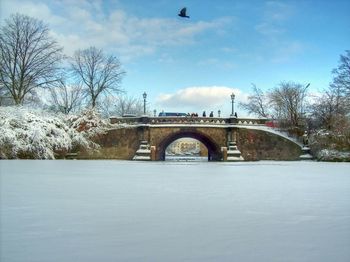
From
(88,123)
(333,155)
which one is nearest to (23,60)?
(88,123)

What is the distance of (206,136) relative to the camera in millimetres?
35000

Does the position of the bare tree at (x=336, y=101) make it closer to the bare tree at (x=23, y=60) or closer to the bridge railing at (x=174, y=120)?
the bridge railing at (x=174, y=120)

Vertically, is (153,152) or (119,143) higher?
(119,143)

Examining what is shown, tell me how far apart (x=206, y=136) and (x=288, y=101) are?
15.3 metres

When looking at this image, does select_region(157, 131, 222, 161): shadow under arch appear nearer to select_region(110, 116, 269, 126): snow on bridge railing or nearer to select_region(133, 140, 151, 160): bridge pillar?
select_region(110, 116, 269, 126): snow on bridge railing

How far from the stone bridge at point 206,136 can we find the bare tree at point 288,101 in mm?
6105

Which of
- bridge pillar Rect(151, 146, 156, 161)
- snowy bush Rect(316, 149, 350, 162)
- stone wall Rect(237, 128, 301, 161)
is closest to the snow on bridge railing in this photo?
stone wall Rect(237, 128, 301, 161)

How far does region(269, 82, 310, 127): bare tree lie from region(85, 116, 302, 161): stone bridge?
20.0ft

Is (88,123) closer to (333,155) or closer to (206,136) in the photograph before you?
(206,136)

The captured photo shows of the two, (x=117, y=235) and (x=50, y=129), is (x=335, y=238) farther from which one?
(x=50, y=129)

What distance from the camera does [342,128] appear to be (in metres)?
29.1

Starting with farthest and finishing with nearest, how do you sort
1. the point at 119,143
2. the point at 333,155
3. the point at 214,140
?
the point at 214,140, the point at 119,143, the point at 333,155

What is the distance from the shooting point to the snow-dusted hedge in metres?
24.2

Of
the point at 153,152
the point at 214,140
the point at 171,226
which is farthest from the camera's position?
the point at 214,140
